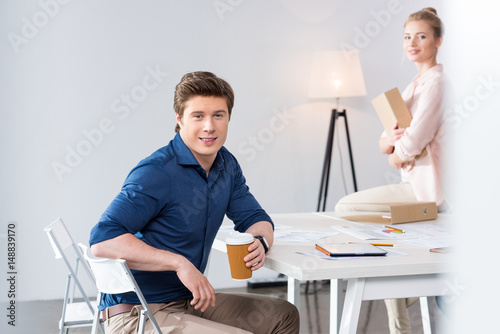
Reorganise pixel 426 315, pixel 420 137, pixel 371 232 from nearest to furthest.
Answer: pixel 371 232
pixel 426 315
pixel 420 137

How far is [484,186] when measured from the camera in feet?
1.58

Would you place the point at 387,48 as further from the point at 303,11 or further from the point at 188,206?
the point at 188,206

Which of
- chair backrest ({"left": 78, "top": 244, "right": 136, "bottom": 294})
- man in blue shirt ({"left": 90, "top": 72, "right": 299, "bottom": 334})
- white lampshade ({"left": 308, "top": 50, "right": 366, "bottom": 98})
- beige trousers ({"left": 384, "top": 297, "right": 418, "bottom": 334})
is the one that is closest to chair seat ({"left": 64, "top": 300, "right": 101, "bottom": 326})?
man in blue shirt ({"left": 90, "top": 72, "right": 299, "bottom": 334})

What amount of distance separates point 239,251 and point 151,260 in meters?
0.25

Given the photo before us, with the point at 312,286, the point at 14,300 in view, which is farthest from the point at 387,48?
the point at 14,300

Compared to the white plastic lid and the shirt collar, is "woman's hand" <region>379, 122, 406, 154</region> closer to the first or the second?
the shirt collar

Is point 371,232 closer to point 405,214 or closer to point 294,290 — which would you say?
point 405,214

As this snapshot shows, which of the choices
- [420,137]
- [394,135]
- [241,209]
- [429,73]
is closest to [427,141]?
[420,137]

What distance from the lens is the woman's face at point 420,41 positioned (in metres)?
2.80

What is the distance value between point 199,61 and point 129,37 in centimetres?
57

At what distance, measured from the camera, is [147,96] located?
13.6 feet

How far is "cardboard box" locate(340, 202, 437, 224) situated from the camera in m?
2.19

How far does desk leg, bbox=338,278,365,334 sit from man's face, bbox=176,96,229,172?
0.63m

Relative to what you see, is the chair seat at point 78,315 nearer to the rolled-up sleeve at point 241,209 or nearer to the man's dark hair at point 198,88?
the rolled-up sleeve at point 241,209
